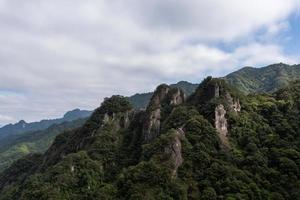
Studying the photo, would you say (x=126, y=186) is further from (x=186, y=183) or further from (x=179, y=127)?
(x=179, y=127)

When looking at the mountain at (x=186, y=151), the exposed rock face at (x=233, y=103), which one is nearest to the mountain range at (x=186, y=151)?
the exposed rock face at (x=233, y=103)

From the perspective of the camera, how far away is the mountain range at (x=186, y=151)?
318 ft

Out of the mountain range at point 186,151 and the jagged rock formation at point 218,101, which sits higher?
the jagged rock formation at point 218,101

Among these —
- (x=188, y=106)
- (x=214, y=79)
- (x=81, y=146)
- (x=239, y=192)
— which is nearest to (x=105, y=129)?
(x=81, y=146)

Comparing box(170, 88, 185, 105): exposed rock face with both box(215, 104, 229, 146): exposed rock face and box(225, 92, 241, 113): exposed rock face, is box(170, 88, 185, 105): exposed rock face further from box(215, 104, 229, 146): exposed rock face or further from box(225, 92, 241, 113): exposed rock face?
box(215, 104, 229, 146): exposed rock face

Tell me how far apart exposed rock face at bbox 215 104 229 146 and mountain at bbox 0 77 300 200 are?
27 cm

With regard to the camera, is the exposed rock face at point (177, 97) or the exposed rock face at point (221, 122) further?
the exposed rock face at point (177, 97)

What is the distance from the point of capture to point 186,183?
98062 millimetres

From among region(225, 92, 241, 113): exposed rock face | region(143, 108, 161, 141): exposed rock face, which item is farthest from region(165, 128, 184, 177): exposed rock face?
region(225, 92, 241, 113): exposed rock face

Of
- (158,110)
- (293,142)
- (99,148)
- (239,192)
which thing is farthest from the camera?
(158,110)

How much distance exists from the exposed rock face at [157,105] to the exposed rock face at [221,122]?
687 inches

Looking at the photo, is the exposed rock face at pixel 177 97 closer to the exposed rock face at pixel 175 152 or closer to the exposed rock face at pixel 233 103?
the exposed rock face at pixel 233 103

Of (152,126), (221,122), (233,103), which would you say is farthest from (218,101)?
(152,126)

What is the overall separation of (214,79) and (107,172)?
4126 centimetres
